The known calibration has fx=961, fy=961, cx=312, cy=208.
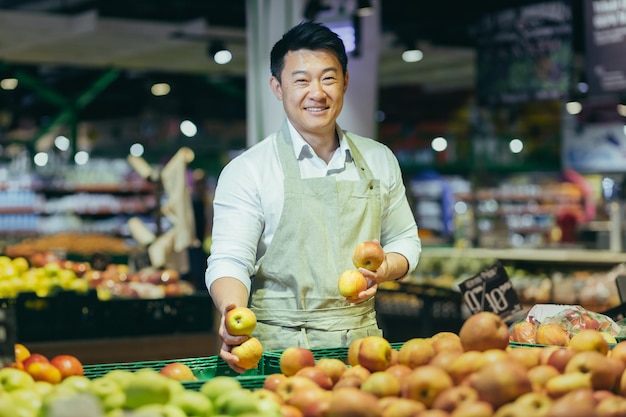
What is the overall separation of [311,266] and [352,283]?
11.0 inches

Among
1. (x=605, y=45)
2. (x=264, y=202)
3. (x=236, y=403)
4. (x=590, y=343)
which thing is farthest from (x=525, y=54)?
(x=236, y=403)

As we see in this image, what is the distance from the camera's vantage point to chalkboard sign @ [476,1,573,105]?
8609 mm

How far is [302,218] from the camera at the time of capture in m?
3.24

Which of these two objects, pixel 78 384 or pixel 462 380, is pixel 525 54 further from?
pixel 78 384

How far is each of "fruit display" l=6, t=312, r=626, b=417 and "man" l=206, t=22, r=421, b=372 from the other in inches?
27.7

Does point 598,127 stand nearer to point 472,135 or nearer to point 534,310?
point 472,135

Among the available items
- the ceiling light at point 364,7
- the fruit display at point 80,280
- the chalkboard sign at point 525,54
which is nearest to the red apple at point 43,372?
the fruit display at point 80,280

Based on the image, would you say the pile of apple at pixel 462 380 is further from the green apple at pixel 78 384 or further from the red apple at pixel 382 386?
the green apple at pixel 78 384

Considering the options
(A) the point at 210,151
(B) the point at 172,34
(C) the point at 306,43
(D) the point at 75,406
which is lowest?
(D) the point at 75,406

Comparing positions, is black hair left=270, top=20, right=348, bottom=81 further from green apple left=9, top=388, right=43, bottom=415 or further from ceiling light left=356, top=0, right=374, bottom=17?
ceiling light left=356, top=0, right=374, bottom=17

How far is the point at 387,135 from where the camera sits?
62.6ft

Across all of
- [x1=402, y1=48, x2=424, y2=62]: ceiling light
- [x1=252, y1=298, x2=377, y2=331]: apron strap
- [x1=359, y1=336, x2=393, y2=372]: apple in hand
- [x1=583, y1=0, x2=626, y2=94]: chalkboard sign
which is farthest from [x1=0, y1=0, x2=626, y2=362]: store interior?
[x1=359, y1=336, x2=393, y2=372]: apple in hand

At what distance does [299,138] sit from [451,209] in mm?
12032

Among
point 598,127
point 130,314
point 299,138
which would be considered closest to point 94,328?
point 130,314
